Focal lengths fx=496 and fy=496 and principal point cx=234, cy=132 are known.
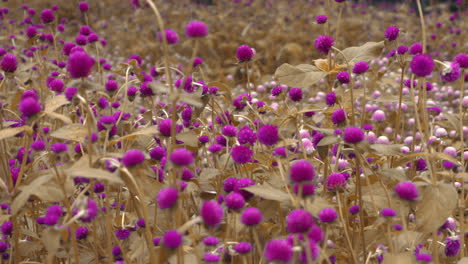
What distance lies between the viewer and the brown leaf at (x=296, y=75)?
Result: 157 centimetres

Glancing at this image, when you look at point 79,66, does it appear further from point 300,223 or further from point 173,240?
point 300,223

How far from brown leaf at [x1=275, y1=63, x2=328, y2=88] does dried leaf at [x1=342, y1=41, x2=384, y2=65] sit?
0.14m

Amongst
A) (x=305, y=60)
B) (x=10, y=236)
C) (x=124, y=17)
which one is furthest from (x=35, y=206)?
(x=124, y=17)

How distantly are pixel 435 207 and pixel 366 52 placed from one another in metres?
0.60

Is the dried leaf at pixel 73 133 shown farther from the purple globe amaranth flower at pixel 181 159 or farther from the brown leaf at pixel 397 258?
the brown leaf at pixel 397 258

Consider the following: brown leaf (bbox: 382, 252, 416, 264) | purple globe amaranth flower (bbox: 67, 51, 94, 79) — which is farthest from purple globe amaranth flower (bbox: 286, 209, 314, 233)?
purple globe amaranth flower (bbox: 67, 51, 94, 79)

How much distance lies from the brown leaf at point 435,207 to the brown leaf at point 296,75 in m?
0.48

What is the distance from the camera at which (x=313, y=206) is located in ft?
3.92

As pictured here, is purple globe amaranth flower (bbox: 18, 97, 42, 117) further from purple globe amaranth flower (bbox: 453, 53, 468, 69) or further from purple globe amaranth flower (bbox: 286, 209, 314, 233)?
purple globe amaranth flower (bbox: 453, 53, 468, 69)

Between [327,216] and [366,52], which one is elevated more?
[366,52]

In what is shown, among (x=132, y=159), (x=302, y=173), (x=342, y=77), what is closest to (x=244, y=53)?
(x=342, y=77)

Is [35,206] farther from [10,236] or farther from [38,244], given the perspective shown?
[38,244]

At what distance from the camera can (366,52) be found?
1662mm

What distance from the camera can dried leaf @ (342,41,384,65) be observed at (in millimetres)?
1633
